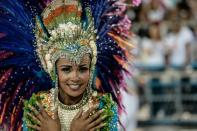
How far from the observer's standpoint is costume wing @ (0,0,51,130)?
15.9 feet

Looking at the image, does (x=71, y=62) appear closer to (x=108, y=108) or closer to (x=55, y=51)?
(x=55, y=51)

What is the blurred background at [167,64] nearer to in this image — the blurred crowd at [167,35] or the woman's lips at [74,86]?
the blurred crowd at [167,35]

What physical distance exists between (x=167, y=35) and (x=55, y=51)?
25.3 feet

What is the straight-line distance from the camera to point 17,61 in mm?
4918

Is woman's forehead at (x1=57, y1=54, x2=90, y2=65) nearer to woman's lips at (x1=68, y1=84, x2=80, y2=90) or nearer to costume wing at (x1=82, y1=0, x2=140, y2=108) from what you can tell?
woman's lips at (x1=68, y1=84, x2=80, y2=90)

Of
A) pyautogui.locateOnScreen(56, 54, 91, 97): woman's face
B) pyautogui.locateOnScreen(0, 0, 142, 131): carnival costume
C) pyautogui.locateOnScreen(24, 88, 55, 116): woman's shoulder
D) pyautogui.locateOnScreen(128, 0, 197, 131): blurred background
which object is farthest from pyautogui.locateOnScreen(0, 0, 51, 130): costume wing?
pyautogui.locateOnScreen(128, 0, 197, 131): blurred background

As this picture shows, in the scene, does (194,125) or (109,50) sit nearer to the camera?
(109,50)

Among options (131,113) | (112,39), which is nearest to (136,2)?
(112,39)

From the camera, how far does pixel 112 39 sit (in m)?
5.10

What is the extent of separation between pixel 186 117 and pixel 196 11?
158 centimetres

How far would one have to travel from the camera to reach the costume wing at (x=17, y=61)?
4.83m

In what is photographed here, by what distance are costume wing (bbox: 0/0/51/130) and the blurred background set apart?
6724mm

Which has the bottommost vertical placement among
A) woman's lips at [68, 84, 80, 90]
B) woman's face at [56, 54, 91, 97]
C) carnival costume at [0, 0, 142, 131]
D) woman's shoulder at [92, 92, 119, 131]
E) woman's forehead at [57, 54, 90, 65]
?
woman's shoulder at [92, 92, 119, 131]

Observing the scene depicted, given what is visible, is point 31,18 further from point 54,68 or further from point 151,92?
point 151,92
